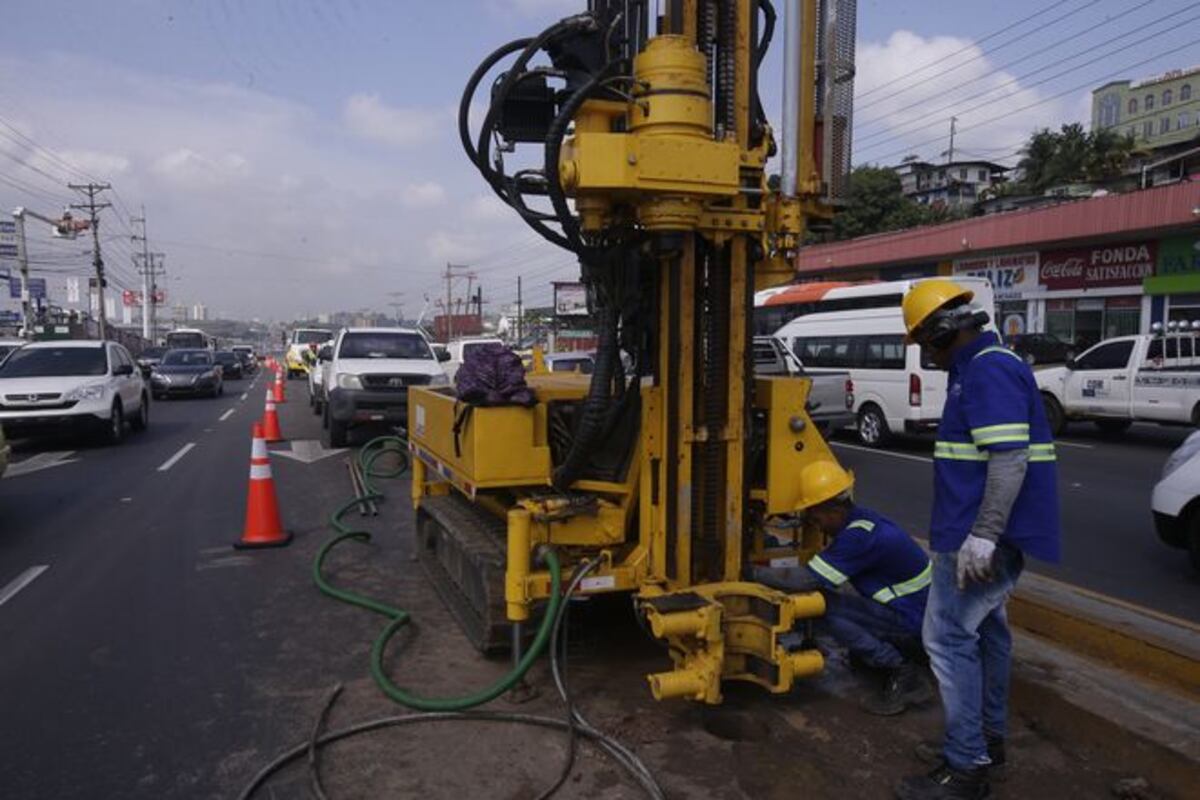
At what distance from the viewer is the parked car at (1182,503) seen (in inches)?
251

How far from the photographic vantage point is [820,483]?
423 centimetres

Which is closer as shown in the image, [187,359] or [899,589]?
[899,589]

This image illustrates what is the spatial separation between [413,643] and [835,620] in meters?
2.42

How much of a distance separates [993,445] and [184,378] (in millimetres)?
25798

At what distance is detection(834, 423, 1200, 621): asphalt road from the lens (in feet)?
21.3

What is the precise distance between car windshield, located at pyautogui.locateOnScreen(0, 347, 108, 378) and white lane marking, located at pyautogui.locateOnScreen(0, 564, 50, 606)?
27.2 feet

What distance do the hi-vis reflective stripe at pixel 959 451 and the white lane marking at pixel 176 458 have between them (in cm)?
1082

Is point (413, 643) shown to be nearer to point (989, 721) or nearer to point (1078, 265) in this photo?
point (989, 721)

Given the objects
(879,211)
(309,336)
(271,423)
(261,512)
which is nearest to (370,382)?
(271,423)

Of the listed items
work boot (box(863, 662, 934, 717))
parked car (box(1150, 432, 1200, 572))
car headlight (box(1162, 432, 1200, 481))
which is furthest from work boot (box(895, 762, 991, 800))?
car headlight (box(1162, 432, 1200, 481))

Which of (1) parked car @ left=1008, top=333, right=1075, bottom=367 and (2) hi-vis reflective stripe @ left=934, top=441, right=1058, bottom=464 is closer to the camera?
(2) hi-vis reflective stripe @ left=934, top=441, right=1058, bottom=464

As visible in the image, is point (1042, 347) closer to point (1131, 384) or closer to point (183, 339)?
point (1131, 384)

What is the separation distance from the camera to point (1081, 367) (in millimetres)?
14906

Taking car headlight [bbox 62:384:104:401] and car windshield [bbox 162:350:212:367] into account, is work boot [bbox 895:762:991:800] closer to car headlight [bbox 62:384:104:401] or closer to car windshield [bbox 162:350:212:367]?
car headlight [bbox 62:384:104:401]
